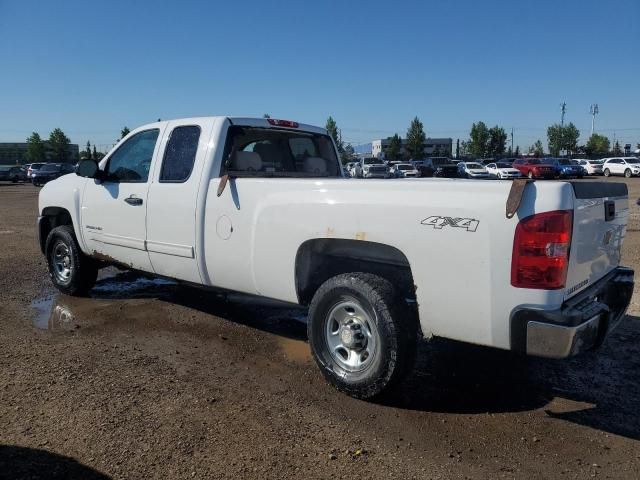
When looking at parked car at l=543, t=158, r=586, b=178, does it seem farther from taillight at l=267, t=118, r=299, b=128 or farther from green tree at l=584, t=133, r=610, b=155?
green tree at l=584, t=133, r=610, b=155

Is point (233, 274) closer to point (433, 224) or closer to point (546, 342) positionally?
point (433, 224)

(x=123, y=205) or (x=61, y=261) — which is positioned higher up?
(x=123, y=205)

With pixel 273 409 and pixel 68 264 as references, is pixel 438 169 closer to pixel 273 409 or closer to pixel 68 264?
pixel 68 264

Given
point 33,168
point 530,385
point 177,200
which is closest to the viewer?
point 530,385

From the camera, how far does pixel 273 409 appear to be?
Result: 3.57 metres

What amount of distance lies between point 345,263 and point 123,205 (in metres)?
2.59

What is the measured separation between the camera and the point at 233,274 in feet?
14.3

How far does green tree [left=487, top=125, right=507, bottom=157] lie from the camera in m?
97.6

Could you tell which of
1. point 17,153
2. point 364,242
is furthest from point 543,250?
point 17,153

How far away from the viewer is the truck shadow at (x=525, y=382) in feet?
11.9

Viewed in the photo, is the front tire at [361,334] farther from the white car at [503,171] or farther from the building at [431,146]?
the building at [431,146]

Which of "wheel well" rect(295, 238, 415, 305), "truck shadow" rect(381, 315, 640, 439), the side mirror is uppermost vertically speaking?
the side mirror

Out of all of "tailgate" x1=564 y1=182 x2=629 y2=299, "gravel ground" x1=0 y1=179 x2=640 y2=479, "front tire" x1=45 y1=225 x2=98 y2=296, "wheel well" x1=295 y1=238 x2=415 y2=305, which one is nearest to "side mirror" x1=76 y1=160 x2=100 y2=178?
"front tire" x1=45 y1=225 x2=98 y2=296

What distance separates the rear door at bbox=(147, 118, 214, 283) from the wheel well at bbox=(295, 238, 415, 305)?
1.13 m
